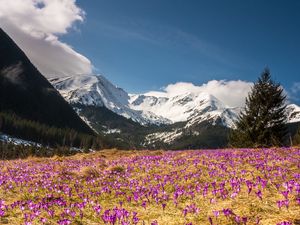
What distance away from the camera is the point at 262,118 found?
153ft

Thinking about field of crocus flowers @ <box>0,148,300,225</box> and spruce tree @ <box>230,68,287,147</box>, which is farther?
spruce tree @ <box>230,68,287,147</box>

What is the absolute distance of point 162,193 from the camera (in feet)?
43.5

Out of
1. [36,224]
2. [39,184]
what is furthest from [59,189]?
[36,224]

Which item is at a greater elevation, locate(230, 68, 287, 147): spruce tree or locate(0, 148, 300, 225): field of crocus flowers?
locate(230, 68, 287, 147): spruce tree

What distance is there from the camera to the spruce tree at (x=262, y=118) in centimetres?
4572

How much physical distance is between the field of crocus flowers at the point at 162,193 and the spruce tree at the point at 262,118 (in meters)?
26.4

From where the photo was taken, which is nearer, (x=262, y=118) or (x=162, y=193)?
(x=162, y=193)

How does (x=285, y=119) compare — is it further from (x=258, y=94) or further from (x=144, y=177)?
(x=144, y=177)

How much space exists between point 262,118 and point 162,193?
35914 millimetres

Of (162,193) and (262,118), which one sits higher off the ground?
(262,118)

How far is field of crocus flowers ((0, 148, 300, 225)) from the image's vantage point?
10.1 m

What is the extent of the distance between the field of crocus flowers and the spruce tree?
26.4m

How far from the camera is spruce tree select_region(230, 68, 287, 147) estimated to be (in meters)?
45.7

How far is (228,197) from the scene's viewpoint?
12109 millimetres
